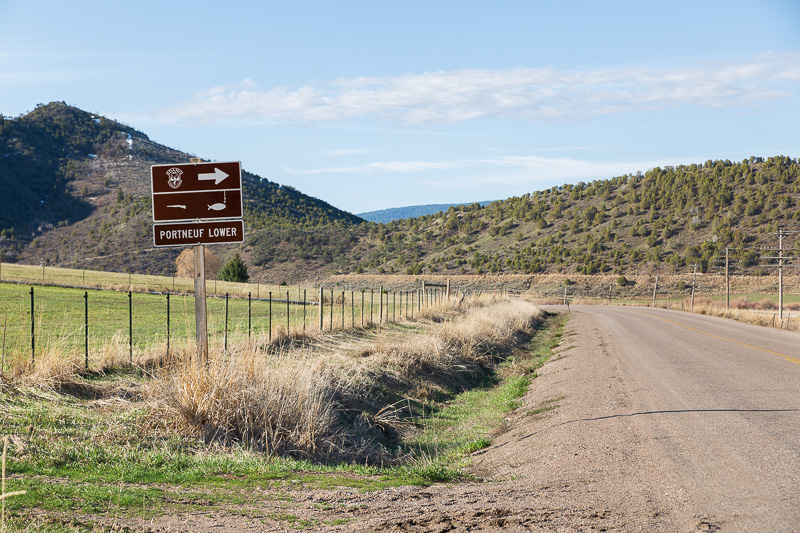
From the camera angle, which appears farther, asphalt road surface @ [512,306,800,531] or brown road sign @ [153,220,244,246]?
brown road sign @ [153,220,244,246]

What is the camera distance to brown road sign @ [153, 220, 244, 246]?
32.6 ft

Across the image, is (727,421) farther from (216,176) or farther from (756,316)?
(756,316)

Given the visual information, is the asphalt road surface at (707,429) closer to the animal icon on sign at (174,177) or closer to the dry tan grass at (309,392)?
the dry tan grass at (309,392)

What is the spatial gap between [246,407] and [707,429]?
5808 millimetres

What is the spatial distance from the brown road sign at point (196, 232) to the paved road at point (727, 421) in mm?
6353

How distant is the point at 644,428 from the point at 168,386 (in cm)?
626

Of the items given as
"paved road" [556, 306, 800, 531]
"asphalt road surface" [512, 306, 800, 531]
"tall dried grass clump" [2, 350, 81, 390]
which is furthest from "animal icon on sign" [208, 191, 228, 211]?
"paved road" [556, 306, 800, 531]

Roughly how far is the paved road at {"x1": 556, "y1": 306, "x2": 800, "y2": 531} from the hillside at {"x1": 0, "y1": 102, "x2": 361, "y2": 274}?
79.5m

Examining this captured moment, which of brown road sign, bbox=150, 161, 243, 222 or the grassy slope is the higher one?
brown road sign, bbox=150, 161, 243, 222

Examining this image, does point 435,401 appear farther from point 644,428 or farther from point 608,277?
Result: point 608,277

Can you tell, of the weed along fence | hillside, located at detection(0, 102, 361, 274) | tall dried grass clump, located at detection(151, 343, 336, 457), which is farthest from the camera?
hillside, located at detection(0, 102, 361, 274)

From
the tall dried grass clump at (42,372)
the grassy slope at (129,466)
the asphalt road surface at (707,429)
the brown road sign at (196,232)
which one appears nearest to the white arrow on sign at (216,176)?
the brown road sign at (196,232)

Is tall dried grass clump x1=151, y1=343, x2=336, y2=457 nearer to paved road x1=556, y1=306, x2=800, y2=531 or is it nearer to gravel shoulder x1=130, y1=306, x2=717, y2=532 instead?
gravel shoulder x1=130, y1=306, x2=717, y2=532

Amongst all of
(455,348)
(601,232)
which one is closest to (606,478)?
(455,348)
